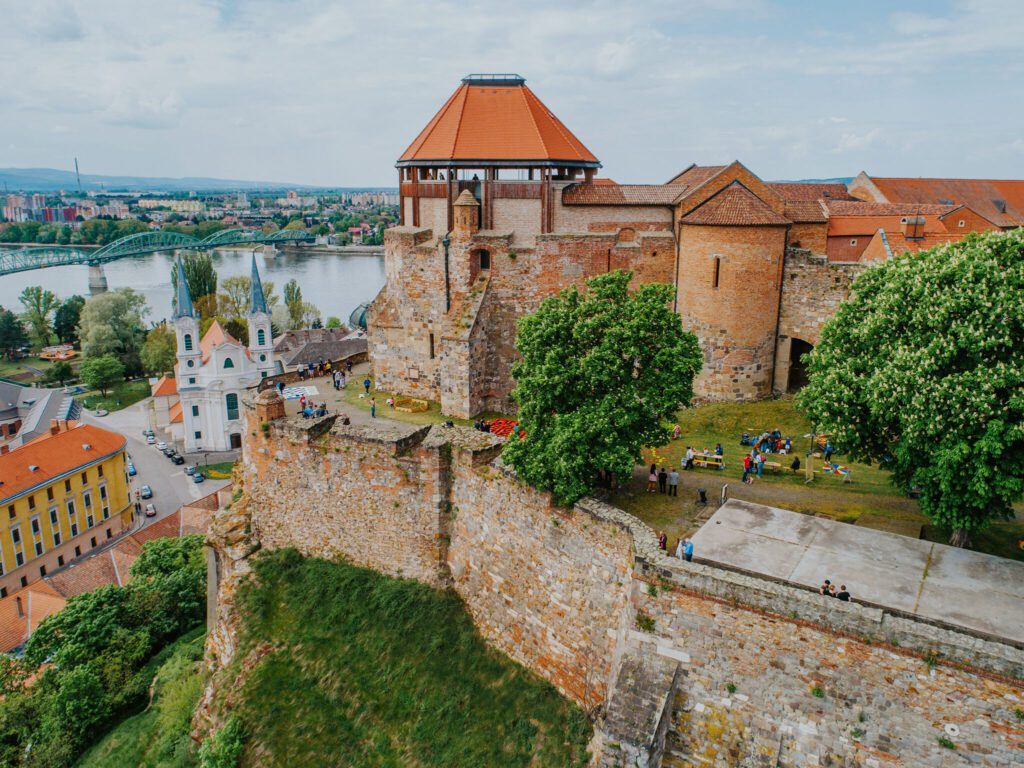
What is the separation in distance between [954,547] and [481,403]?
17.6 meters

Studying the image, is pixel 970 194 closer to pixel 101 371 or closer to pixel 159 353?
pixel 159 353

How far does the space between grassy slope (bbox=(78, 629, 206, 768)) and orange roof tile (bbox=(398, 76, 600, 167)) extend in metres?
21.6

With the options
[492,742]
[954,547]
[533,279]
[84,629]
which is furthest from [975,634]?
[84,629]

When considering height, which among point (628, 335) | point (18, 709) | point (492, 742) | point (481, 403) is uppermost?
point (628, 335)

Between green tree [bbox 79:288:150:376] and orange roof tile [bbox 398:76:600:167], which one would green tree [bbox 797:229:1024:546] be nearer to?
orange roof tile [bbox 398:76:600:167]

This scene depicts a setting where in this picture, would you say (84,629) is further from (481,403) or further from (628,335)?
(628,335)

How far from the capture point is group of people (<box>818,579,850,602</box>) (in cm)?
1475

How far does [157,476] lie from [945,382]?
2523 inches

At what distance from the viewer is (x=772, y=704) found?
49.4 ft

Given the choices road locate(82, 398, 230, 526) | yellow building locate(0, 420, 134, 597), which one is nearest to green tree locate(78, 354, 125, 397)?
road locate(82, 398, 230, 526)

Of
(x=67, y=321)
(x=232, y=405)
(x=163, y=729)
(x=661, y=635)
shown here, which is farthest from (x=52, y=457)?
(x=67, y=321)

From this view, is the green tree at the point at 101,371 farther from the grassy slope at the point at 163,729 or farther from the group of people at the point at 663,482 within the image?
the group of people at the point at 663,482

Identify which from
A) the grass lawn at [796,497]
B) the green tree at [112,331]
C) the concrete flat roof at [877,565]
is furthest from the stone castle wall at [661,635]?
the green tree at [112,331]

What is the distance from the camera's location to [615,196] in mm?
32469
